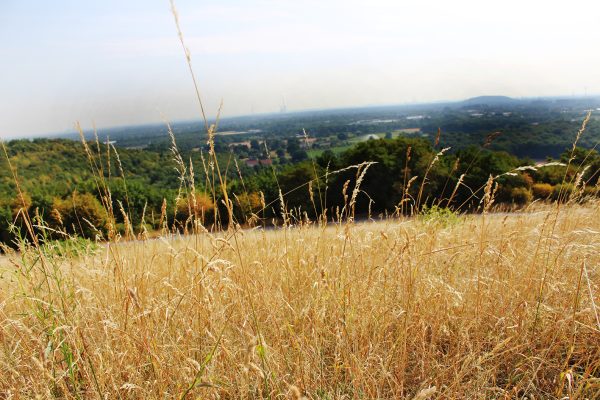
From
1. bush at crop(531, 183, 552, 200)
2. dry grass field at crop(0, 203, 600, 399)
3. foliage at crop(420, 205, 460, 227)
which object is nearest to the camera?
dry grass field at crop(0, 203, 600, 399)

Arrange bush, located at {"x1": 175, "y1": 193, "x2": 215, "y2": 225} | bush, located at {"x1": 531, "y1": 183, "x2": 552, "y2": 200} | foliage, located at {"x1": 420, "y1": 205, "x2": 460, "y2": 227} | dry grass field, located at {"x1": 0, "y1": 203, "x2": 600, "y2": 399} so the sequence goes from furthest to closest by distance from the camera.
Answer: bush, located at {"x1": 531, "y1": 183, "x2": 552, "y2": 200}
foliage, located at {"x1": 420, "y1": 205, "x2": 460, "y2": 227}
bush, located at {"x1": 175, "y1": 193, "x2": 215, "y2": 225}
dry grass field, located at {"x1": 0, "y1": 203, "x2": 600, "y2": 399}

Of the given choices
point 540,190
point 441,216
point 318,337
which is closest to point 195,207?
point 318,337

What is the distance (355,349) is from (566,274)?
1.77 metres

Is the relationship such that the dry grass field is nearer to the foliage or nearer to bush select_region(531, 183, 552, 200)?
the foliage

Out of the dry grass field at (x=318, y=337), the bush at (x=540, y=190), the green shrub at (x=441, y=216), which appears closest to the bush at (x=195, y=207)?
the dry grass field at (x=318, y=337)

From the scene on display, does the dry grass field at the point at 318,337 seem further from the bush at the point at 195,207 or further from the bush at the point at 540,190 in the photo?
the bush at the point at 540,190

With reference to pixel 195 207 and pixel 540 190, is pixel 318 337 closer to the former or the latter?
pixel 195 207

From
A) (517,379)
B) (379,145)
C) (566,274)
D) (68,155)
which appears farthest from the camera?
(68,155)

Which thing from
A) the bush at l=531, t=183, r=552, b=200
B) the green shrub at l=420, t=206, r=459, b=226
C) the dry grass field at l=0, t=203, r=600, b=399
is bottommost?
the bush at l=531, t=183, r=552, b=200

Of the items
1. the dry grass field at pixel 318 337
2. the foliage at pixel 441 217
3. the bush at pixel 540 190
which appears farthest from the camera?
the bush at pixel 540 190

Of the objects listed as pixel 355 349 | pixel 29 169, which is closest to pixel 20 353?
pixel 355 349

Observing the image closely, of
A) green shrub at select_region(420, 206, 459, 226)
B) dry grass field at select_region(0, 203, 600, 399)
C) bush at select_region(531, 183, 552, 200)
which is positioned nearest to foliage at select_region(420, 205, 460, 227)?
green shrub at select_region(420, 206, 459, 226)

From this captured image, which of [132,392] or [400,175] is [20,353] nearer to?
[132,392]

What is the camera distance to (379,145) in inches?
868
